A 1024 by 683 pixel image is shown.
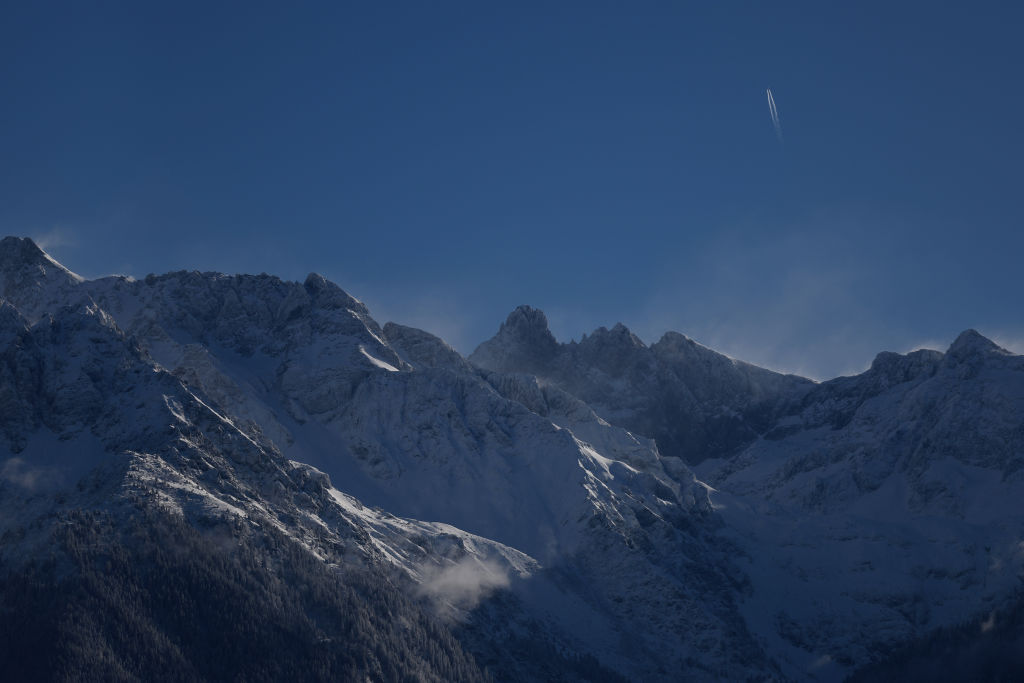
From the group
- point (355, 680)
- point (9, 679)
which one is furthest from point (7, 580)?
point (355, 680)

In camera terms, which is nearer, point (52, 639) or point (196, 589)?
point (52, 639)

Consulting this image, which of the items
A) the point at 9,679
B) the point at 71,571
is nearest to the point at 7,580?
the point at 71,571

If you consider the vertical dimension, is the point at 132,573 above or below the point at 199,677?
above

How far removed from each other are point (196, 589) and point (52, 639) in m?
24.9

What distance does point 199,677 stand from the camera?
607 ft

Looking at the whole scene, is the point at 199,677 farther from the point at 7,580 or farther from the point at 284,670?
the point at 7,580

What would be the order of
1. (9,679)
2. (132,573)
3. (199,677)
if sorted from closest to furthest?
1. (9,679)
2. (199,677)
3. (132,573)

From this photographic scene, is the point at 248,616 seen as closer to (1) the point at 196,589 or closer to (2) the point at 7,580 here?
(1) the point at 196,589

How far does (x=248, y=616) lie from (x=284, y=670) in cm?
1092

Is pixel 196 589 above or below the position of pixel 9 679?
above

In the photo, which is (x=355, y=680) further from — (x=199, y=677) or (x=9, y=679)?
(x=9, y=679)

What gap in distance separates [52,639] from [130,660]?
11.0m

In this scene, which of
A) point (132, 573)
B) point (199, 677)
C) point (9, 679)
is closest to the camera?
point (9, 679)

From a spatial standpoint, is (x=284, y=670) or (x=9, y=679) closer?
(x=9, y=679)
